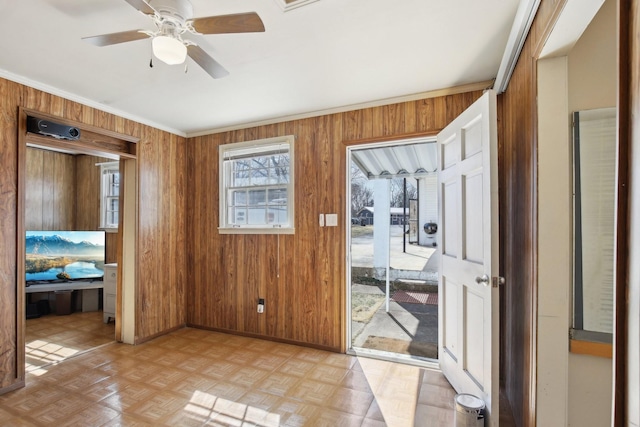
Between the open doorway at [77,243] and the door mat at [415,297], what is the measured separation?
3834 mm

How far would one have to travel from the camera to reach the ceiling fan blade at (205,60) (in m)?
1.68

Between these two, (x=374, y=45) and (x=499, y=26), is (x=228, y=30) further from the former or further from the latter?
(x=499, y=26)

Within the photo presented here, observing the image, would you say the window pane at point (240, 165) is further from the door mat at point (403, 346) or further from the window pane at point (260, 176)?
the door mat at point (403, 346)

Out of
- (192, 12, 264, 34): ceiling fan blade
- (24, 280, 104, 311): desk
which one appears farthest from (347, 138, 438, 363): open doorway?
(24, 280, 104, 311): desk

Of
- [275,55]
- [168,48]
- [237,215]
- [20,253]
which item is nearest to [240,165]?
[237,215]

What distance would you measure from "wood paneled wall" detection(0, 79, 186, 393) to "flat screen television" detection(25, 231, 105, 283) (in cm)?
162

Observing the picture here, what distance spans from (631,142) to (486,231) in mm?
1183

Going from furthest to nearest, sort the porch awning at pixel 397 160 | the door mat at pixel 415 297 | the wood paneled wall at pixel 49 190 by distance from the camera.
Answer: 1. the door mat at pixel 415 297
2. the wood paneled wall at pixel 49 190
3. the porch awning at pixel 397 160

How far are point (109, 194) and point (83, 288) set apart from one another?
138 cm

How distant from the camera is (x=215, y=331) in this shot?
370cm

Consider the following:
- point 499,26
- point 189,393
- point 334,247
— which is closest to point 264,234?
point 334,247

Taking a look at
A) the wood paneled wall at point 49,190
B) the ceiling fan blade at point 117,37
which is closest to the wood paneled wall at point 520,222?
the ceiling fan blade at point 117,37

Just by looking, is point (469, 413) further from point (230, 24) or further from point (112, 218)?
point (112, 218)

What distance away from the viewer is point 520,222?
1.87 m
